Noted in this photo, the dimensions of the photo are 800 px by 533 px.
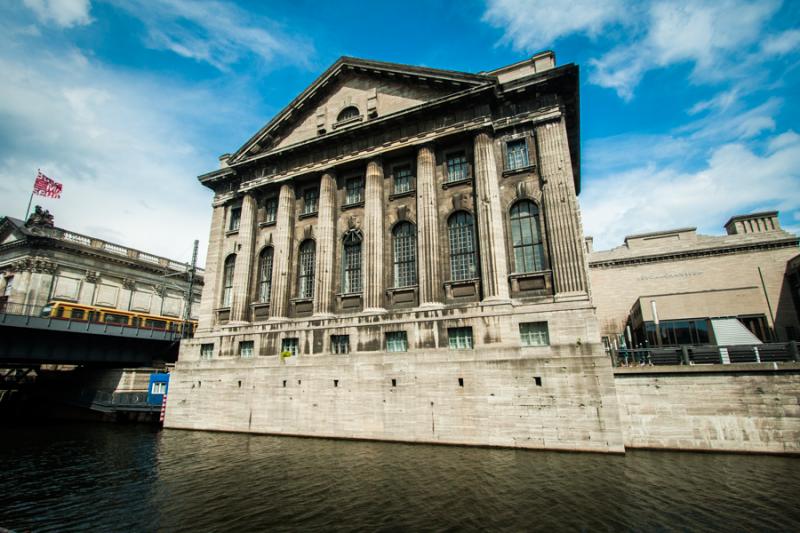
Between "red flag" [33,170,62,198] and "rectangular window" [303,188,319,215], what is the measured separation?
33.4 m

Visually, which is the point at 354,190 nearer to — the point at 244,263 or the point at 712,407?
the point at 244,263

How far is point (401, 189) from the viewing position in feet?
83.7

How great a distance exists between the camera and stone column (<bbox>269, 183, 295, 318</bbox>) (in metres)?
26.5

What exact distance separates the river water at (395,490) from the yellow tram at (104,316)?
675 inches

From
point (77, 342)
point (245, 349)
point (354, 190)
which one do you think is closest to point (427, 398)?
point (245, 349)

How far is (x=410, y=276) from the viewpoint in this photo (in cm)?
2380

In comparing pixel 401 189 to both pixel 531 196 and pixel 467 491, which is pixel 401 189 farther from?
pixel 467 491

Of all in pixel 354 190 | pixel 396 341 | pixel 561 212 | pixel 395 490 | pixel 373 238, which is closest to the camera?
pixel 395 490

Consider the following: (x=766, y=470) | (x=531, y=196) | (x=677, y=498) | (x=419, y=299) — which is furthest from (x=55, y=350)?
(x=766, y=470)

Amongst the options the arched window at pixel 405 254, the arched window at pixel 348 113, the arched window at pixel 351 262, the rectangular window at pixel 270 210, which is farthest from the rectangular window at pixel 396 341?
the arched window at pixel 348 113

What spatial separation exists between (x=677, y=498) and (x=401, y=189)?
20.6 metres

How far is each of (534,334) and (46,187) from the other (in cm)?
5237

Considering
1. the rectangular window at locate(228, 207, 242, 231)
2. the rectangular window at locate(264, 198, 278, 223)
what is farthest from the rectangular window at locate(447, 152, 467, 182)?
the rectangular window at locate(228, 207, 242, 231)

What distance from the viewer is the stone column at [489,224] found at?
2045 cm
